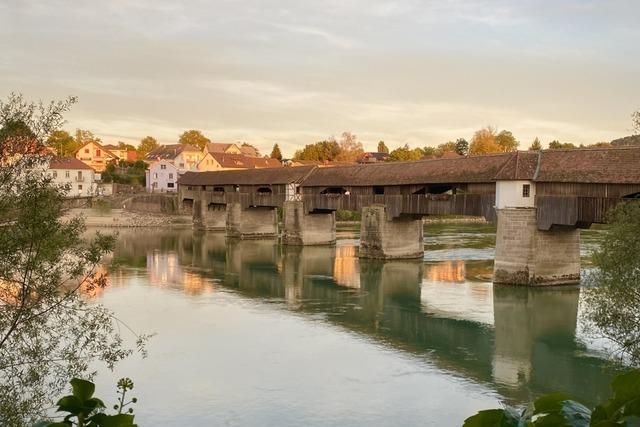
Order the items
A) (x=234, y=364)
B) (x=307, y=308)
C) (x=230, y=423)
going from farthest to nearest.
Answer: (x=307, y=308) < (x=234, y=364) < (x=230, y=423)

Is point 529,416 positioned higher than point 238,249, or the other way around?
point 529,416

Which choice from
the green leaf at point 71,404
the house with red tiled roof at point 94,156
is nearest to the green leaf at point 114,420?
the green leaf at point 71,404

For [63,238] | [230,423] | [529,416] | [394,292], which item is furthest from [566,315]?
[529,416]

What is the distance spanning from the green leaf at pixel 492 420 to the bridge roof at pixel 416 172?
23801 mm

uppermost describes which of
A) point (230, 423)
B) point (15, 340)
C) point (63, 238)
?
point (63, 238)

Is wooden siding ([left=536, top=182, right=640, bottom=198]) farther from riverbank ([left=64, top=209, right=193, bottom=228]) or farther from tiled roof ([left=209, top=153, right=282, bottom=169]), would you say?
tiled roof ([left=209, top=153, right=282, bottom=169])

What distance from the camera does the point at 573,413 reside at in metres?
1.34

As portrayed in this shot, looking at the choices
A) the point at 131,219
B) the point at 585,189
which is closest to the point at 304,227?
the point at 585,189

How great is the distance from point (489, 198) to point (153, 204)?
4027 cm

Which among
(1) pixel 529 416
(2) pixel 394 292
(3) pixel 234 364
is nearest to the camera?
(1) pixel 529 416

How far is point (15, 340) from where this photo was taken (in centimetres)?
919

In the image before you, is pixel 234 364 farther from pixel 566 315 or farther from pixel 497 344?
pixel 566 315

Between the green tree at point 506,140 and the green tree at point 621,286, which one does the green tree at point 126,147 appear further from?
the green tree at point 621,286

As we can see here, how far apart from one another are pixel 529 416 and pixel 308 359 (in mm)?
14068
